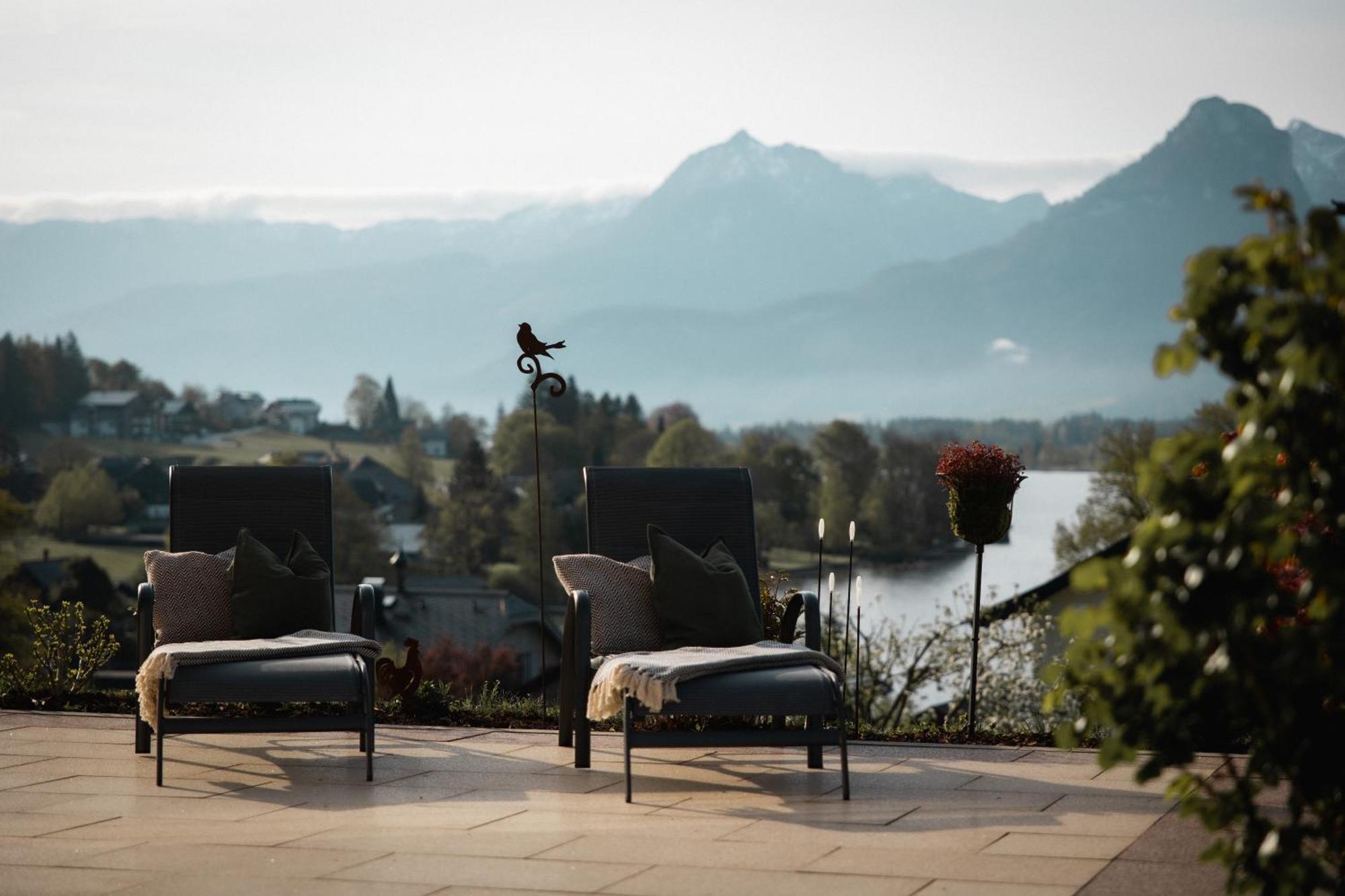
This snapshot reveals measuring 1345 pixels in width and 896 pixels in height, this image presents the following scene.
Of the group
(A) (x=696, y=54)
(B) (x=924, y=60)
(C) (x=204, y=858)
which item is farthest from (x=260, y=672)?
(A) (x=696, y=54)

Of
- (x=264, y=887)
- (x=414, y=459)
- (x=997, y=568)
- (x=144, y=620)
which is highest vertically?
(x=144, y=620)

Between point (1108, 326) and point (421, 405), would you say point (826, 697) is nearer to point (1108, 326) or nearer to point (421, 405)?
point (421, 405)

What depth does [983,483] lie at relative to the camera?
6.16 m

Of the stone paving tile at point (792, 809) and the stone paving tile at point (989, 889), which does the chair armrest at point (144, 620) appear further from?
the stone paving tile at point (989, 889)

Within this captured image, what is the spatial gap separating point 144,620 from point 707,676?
2078 mm

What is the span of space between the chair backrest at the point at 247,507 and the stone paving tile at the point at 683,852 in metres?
2.25

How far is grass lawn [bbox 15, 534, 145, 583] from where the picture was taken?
44406 mm

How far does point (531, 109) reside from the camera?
4931 inches

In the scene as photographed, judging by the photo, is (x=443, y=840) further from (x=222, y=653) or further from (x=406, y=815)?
(x=222, y=653)

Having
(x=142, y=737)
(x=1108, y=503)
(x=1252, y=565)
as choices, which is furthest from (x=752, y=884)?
(x=1108, y=503)

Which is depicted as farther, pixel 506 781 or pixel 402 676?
pixel 402 676

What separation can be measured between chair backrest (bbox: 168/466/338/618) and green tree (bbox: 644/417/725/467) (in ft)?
167

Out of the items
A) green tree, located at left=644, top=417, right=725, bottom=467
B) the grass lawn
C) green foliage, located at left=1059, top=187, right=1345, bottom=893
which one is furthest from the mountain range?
green foliage, located at left=1059, top=187, right=1345, bottom=893

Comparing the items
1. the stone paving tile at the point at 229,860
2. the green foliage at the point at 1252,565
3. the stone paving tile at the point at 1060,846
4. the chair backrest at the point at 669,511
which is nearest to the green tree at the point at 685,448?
the chair backrest at the point at 669,511
